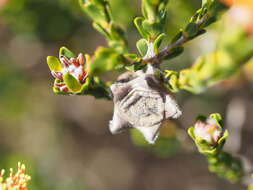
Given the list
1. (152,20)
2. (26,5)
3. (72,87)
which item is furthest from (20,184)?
(26,5)

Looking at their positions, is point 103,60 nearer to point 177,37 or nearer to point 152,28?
point 152,28

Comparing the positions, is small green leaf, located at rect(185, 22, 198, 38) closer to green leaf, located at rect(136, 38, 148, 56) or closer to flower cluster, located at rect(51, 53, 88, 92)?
green leaf, located at rect(136, 38, 148, 56)

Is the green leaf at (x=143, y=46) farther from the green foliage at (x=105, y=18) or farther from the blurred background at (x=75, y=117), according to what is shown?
the blurred background at (x=75, y=117)

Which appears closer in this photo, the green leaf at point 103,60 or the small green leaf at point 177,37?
the green leaf at point 103,60

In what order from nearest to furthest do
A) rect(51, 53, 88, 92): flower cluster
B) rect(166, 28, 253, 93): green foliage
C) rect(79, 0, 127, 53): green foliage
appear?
rect(166, 28, 253, 93): green foliage, rect(79, 0, 127, 53): green foliage, rect(51, 53, 88, 92): flower cluster

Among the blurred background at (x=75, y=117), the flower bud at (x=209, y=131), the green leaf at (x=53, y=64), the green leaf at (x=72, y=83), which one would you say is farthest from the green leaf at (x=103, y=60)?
the blurred background at (x=75, y=117)

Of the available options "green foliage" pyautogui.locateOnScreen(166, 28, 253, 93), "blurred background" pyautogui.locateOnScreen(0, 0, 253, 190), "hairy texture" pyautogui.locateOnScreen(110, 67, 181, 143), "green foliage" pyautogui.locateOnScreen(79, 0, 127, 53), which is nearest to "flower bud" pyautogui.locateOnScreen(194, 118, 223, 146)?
"hairy texture" pyautogui.locateOnScreen(110, 67, 181, 143)
